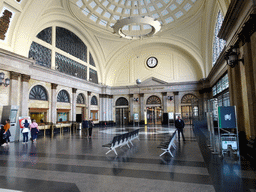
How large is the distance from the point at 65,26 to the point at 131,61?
10.7 m

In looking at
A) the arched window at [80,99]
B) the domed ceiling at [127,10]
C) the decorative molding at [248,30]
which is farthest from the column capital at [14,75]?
the decorative molding at [248,30]

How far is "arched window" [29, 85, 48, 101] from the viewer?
1516 cm

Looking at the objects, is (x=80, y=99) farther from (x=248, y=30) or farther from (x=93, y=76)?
(x=248, y=30)

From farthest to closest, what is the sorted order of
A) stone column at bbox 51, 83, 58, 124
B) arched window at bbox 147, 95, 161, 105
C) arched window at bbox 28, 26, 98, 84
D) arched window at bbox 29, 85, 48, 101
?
1. arched window at bbox 147, 95, 161, 105
2. stone column at bbox 51, 83, 58, 124
3. arched window at bbox 28, 26, 98, 84
4. arched window at bbox 29, 85, 48, 101

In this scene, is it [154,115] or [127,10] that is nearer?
[127,10]

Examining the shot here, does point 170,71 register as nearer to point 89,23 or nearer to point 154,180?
point 89,23

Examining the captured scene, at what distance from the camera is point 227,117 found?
6.25 meters

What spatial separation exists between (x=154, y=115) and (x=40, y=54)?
52.7ft

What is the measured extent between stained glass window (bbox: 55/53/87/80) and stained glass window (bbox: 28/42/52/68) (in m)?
1.06

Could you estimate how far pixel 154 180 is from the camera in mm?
4227

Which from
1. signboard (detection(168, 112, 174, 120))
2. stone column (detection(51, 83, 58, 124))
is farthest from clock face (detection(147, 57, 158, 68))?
stone column (detection(51, 83, 58, 124))

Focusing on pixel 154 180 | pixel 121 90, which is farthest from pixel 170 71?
pixel 154 180

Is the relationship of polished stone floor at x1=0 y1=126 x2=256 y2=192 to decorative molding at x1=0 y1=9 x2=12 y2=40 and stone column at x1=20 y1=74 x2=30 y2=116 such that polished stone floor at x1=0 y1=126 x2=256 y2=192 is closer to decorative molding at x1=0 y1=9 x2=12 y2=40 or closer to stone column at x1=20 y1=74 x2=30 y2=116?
stone column at x1=20 y1=74 x2=30 y2=116

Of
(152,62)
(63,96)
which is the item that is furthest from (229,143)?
(152,62)
